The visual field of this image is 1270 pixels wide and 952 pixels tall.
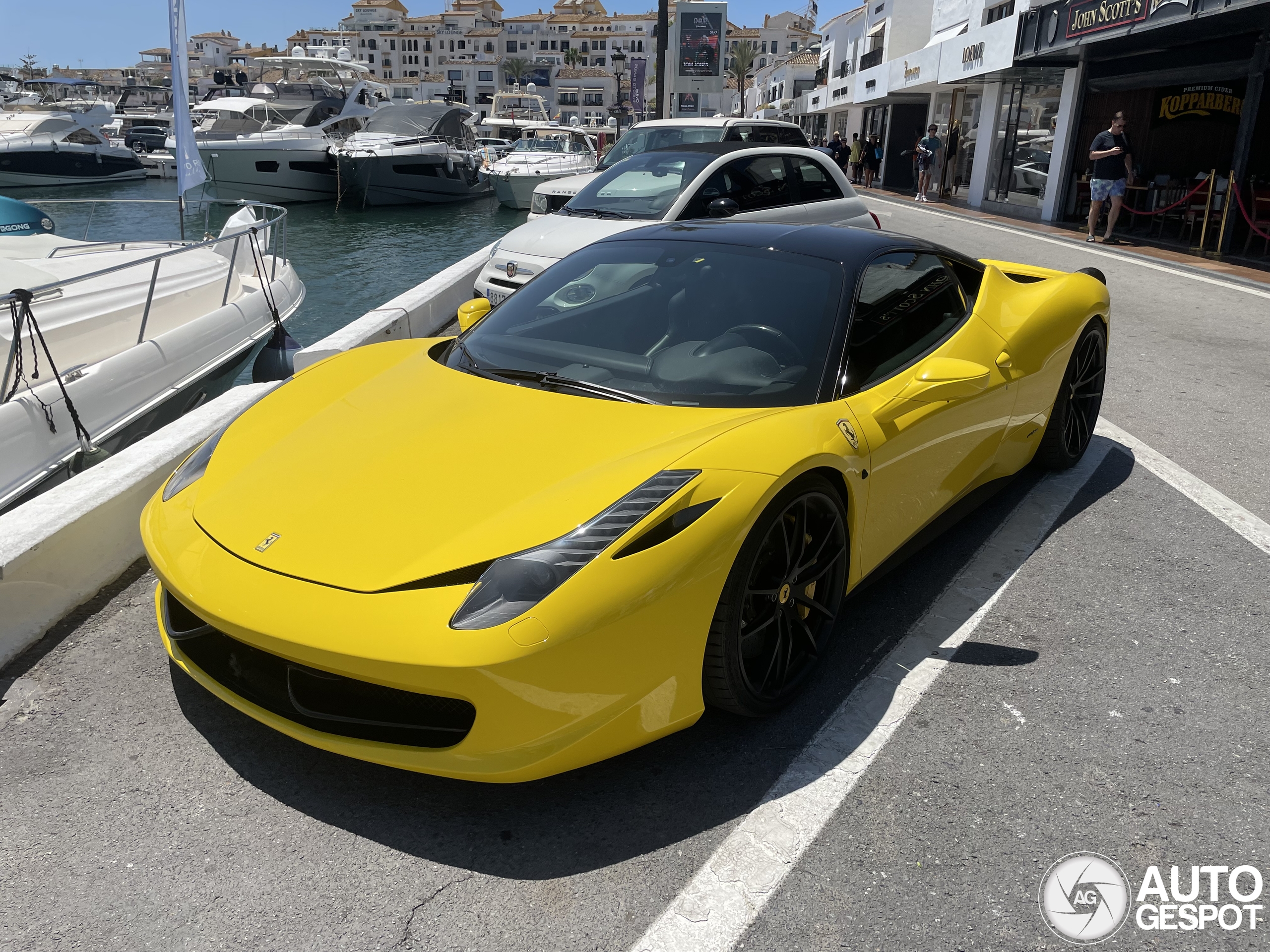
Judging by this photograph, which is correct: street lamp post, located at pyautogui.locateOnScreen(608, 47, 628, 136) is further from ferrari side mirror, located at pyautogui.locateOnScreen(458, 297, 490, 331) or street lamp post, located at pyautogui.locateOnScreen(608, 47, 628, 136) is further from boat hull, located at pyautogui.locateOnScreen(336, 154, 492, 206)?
ferrari side mirror, located at pyautogui.locateOnScreen(458, 297, 490, 331)

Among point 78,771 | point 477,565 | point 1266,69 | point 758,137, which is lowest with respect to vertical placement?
point 78,771

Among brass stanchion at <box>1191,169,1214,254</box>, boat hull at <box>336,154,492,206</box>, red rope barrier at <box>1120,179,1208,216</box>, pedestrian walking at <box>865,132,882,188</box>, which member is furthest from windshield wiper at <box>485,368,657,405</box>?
pedestrian walking at <box>865,132,882,188</box>

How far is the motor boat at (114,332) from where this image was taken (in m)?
5.04

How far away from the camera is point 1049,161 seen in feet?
63.2

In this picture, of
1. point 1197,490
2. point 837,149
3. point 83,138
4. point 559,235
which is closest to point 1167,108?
point 837,149

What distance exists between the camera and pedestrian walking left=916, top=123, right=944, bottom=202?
23.4 m

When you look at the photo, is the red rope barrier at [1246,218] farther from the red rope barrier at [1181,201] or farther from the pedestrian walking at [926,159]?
the pedestrian walking at [926,159]

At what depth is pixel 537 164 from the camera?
2680cm

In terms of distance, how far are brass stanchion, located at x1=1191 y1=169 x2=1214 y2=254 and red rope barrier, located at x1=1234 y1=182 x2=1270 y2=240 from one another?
1.27 ft

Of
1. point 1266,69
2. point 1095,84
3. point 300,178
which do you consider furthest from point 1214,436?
point 300,178

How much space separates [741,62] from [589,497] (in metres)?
129

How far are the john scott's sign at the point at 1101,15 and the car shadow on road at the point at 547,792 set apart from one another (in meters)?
14.6

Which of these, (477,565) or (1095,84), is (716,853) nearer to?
(477,565)

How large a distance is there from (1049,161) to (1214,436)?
1597 centimetres
